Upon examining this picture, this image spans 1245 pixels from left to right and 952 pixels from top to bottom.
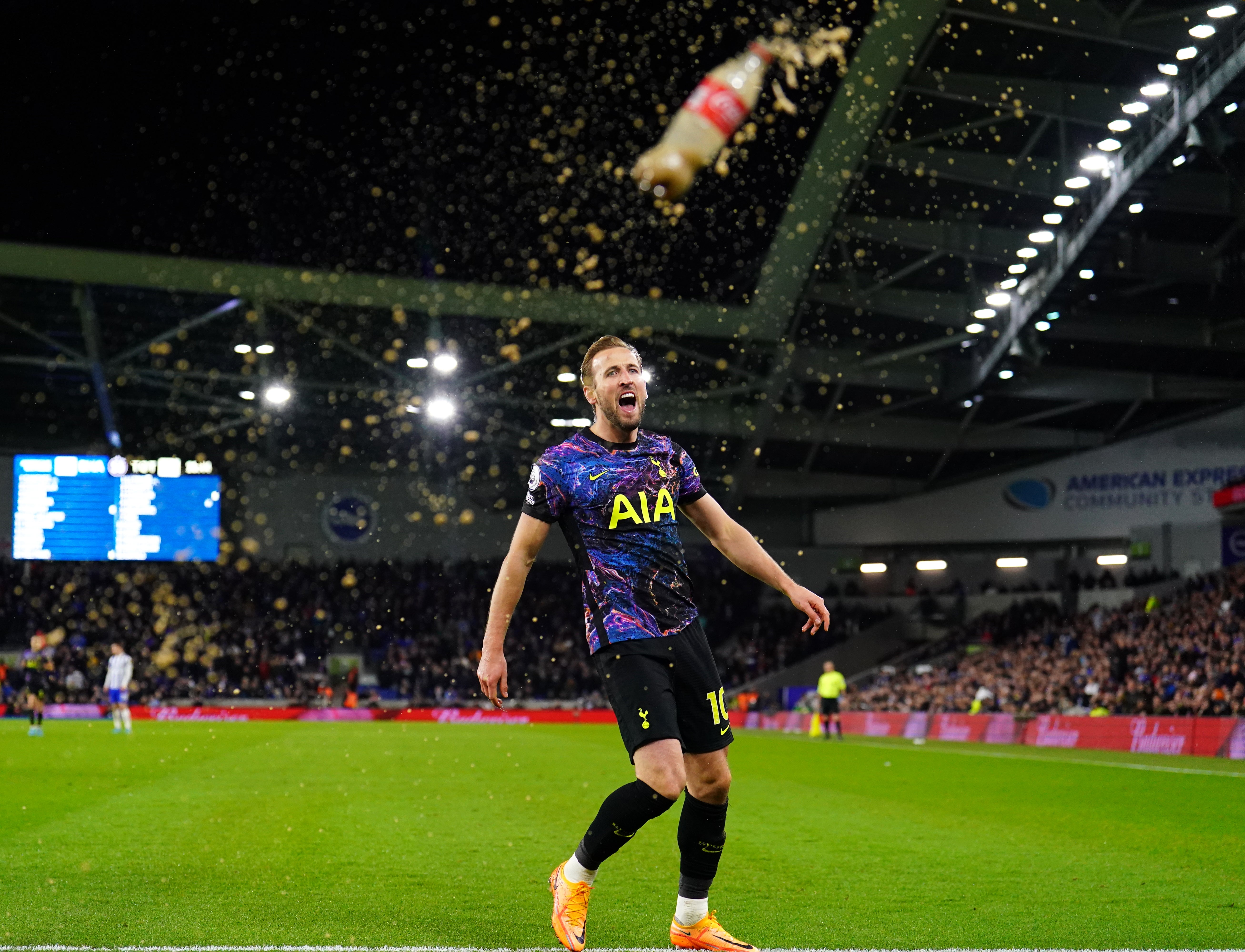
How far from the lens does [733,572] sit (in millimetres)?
57188

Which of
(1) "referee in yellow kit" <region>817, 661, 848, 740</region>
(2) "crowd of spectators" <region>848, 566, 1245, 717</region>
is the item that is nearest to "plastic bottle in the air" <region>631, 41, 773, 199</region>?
(2) "crowd of spectators" <region>848, 566, 1245, 717</region>

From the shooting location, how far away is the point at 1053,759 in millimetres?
21016

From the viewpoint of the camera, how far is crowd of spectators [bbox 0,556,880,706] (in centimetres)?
4503

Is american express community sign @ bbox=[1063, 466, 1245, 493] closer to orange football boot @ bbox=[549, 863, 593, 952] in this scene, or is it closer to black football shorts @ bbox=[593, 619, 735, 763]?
black football shorts @ bbox=[593, 619, 735, 763]

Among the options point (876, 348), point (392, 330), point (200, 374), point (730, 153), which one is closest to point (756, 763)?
point (730, 153)

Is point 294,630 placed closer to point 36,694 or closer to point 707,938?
point 36,694

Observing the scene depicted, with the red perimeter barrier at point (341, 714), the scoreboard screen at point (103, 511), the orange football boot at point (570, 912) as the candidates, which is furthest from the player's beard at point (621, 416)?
the scoreboard screen at point (103, 511)

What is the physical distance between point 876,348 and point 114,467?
2356 cm

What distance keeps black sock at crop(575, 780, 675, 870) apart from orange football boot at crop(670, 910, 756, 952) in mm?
436

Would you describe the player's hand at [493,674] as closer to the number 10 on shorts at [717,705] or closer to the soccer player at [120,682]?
the number 10 on shorts at [717,705]

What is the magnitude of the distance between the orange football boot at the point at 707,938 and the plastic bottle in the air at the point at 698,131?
11.4 feet

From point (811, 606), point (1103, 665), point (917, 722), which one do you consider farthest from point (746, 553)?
point (1103, 665)

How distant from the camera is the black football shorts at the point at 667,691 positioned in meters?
5.12

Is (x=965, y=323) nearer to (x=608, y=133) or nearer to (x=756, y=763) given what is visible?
(x=608, y=133)
